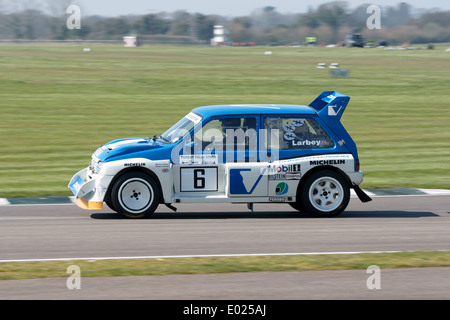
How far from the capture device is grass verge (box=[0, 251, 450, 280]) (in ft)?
23.9

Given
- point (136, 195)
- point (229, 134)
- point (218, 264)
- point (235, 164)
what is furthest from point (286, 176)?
point (218, 264)

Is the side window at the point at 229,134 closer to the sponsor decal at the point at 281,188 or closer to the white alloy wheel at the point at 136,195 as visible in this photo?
the sponsor decal at the point at 281,188

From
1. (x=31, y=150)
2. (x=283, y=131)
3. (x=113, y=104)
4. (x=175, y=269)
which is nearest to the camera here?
(x=175, y=269)

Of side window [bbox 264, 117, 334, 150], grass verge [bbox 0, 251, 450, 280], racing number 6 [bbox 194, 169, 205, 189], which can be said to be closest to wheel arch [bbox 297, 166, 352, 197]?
side window [bbox 264, 117, 334, 150]

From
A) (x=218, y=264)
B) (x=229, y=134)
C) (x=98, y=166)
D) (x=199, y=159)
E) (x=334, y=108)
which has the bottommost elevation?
(x=218, y=264)

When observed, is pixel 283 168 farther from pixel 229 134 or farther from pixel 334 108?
pixel 334 108

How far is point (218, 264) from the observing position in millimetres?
7738

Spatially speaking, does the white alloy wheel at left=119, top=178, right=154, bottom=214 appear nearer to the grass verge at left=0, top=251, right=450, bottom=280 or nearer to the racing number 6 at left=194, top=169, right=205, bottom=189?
the racing number 6 at left=194, top=169, right=205, bottom=189

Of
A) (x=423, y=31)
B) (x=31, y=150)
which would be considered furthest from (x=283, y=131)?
(x=423, y=31)

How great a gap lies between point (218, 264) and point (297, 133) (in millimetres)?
3670
